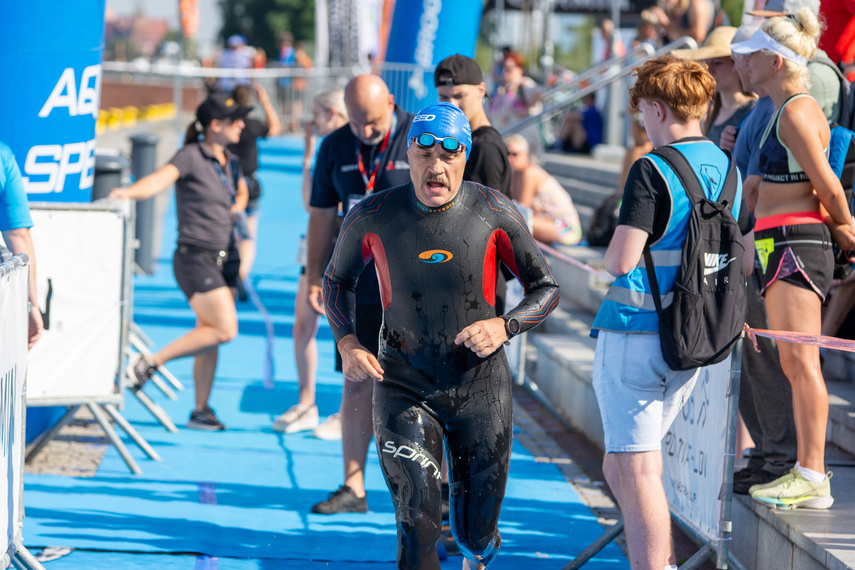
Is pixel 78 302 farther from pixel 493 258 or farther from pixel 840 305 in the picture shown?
pixel 840 305

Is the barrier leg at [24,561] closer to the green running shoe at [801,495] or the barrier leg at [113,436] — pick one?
the barrier leg at [113,436]

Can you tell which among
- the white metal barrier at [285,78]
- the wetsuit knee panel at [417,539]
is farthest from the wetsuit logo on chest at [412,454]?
the white metal barrier at [285,78]

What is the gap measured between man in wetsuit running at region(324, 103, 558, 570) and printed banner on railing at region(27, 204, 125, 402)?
2.58 meters

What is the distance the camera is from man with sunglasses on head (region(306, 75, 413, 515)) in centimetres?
522

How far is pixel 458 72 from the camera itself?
16.3 feet

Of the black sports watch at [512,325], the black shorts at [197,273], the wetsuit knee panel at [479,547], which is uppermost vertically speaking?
the black sports watch at [512,325]

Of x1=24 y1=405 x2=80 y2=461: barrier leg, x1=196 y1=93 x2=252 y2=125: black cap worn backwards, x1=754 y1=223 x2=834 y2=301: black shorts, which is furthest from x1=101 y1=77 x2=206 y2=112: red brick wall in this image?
x1=754 y1=223 x2=834 y2=301: black shorts

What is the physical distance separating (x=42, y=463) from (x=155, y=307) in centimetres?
542

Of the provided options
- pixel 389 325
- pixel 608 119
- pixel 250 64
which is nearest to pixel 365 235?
pixel 389 325

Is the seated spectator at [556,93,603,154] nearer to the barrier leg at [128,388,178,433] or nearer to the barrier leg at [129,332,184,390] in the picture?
the barrier leg at [129,332,184,390]

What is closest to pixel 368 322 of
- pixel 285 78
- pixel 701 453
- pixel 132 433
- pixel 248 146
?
pixel 701 453

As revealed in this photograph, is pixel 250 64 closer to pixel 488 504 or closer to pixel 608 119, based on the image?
pixel 608 119

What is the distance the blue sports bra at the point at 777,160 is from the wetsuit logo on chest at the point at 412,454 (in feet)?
6.20

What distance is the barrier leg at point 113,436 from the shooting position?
588cm
